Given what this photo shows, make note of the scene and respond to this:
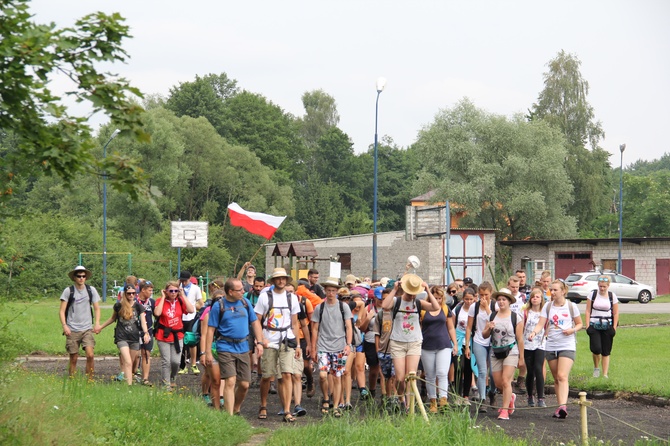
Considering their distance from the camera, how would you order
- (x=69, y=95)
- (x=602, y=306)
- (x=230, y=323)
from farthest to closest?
(x=602, y=306) < (x=230, y=323) < (x=69, y=95)

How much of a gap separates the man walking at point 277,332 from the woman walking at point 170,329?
2.26 meters

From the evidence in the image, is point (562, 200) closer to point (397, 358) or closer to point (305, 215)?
point (305, 215)

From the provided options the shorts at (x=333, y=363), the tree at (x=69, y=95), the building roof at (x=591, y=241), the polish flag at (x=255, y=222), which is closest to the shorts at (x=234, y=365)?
the shorts at (x=333, y=363)

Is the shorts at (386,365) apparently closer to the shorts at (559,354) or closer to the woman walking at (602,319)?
the shorts at (559,354)

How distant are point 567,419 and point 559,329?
1227mm

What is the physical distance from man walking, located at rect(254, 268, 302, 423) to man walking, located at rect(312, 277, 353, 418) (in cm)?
45

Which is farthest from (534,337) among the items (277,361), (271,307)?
(271,307)

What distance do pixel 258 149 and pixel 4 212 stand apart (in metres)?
76.7

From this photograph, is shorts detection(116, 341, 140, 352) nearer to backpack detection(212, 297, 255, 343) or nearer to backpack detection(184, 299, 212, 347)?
backpack detection(184, 299, 212, 347)

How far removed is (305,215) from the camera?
94250 millimetres

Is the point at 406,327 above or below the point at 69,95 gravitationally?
below

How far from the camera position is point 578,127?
2977 inches

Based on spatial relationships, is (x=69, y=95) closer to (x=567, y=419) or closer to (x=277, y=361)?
(x=277, y=361)

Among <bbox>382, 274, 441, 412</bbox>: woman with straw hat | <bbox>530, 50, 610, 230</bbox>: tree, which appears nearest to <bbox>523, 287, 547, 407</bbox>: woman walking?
<bbox>382, 274, 441, 412</bbox>: woman with straw hat
